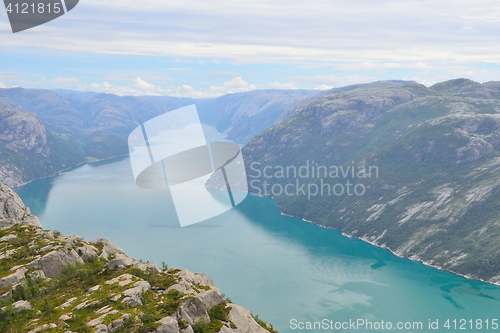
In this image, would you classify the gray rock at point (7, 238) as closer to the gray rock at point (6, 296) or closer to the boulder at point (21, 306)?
the gray rock at point (6, 296)

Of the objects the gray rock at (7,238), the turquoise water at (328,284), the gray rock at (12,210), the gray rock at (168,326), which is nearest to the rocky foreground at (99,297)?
the gray rock at (168,326)

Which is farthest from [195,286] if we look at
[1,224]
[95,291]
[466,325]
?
[466,325]

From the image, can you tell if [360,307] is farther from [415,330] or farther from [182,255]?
[182,255]

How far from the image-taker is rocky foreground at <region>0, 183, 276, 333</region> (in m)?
33.9

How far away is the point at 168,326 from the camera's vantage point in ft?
106

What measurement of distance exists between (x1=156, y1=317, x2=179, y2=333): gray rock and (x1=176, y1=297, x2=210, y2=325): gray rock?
5.55 feet

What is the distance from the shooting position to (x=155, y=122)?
32.4 metres

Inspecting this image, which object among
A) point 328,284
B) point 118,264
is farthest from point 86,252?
point 328,284

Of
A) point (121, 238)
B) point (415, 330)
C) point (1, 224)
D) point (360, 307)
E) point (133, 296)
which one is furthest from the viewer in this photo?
point (121, 238)

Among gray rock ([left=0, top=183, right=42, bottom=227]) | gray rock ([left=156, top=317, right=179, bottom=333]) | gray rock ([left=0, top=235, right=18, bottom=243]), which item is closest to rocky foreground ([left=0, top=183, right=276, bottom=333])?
gray rock ([left=156, top=317, right=179, bottom=333])

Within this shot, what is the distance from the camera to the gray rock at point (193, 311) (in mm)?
34750

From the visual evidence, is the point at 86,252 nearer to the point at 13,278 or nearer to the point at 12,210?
the point at 13,278

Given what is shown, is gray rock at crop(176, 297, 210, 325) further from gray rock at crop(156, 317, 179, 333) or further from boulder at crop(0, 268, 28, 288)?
boulder at crop(0, 268, 28, 288)

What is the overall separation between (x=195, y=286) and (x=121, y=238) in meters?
167
